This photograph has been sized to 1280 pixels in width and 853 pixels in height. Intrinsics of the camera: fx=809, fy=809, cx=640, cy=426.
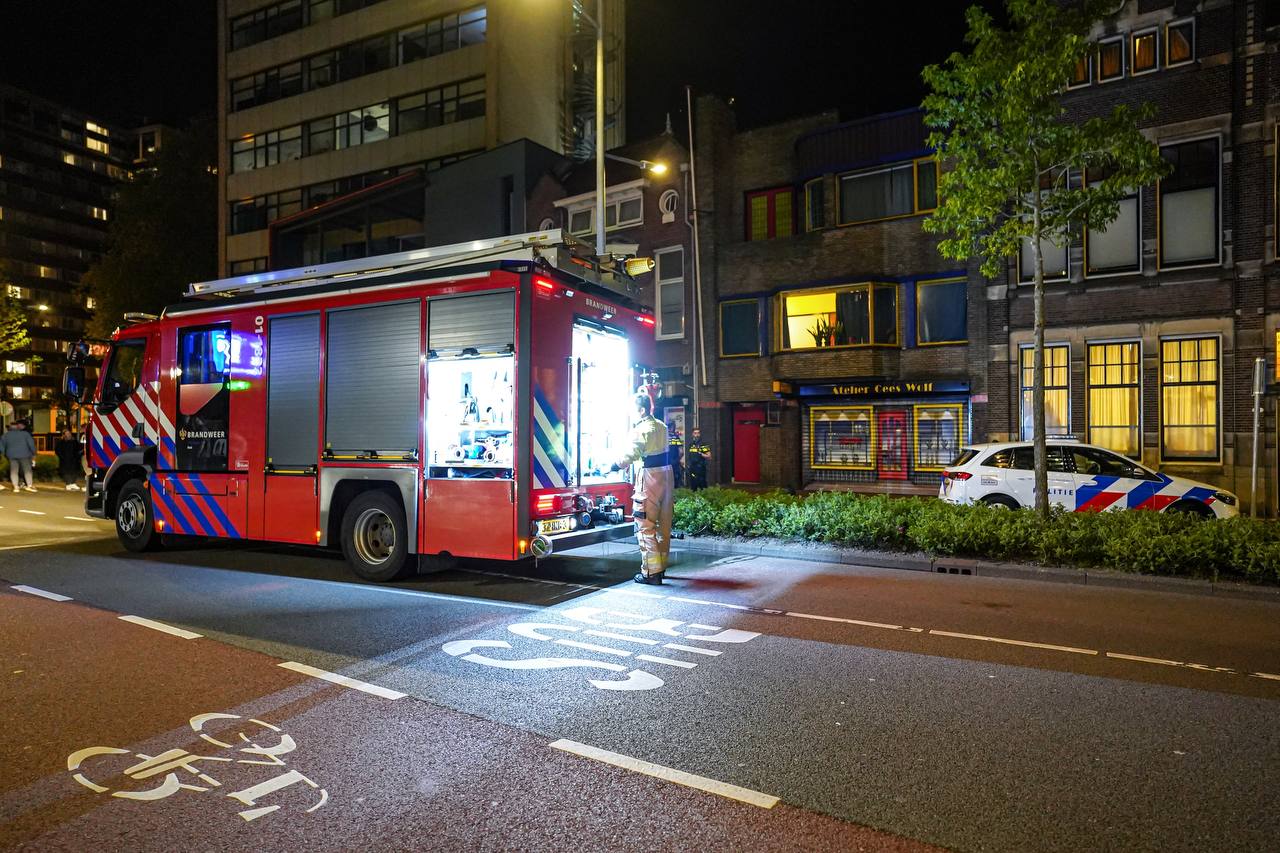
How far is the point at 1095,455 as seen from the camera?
1286 centimetres

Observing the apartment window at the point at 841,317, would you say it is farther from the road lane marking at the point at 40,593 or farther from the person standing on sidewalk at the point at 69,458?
the person standing on sidewalk at the point at 69,458

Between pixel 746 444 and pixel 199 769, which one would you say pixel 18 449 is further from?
pixel 199 769

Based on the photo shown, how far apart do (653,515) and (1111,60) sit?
17.8 meters

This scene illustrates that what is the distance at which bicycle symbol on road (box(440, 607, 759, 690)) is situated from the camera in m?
5.70

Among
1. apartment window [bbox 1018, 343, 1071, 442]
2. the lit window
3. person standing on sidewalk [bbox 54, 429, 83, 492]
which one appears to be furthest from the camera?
person standing on sidewalk [bbox 54, 429, 83, 492]

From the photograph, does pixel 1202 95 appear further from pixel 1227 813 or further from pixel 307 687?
pixel 307 687

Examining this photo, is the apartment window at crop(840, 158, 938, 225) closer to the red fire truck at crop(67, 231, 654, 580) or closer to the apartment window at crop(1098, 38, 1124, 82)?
A: the apartment window at crop(1098, 38, 1124, 82)

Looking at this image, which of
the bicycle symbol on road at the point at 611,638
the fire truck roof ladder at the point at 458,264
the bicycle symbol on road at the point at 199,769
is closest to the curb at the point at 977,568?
the fire truck roof ladder at the point at 458,264

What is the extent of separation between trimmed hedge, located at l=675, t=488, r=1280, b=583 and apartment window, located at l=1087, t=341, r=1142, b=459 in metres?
9.89

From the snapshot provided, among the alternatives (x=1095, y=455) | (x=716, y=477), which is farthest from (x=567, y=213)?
(x=1095, y=455)

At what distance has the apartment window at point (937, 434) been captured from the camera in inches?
851

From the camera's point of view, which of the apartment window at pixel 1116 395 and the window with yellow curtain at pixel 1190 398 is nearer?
the window with yellow curtain at pixel 1190 398

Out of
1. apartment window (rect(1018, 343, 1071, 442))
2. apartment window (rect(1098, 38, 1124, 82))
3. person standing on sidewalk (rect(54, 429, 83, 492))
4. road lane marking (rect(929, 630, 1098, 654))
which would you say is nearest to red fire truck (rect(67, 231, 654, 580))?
Result: road lane marking (rect(929, 630, 1098, 654))

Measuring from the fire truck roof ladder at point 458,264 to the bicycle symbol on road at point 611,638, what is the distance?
143 inches
